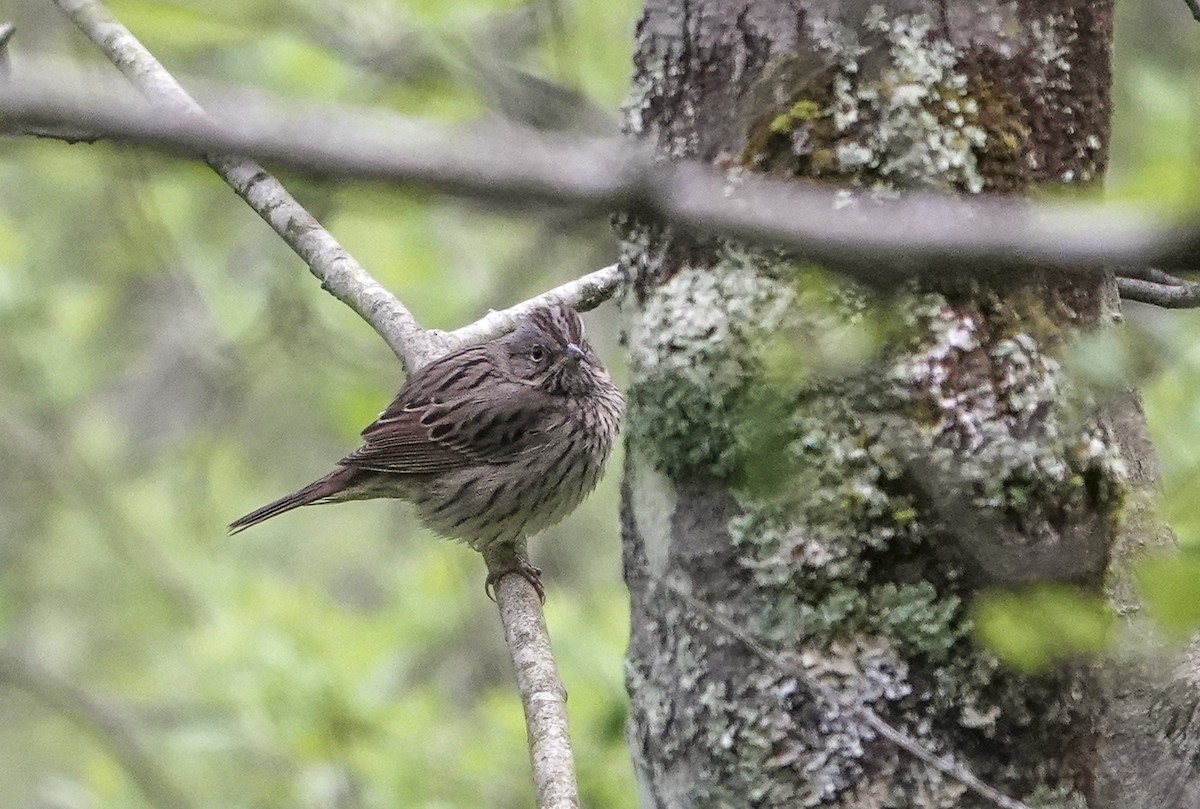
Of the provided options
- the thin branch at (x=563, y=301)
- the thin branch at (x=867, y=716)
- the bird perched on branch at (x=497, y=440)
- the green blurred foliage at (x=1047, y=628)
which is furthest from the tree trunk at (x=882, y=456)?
the bird perched on branch at (x=497, y=440)

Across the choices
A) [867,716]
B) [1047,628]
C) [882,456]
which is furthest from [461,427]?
[1047,628]

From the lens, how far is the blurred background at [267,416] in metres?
5.10

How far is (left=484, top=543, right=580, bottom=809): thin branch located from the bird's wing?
127cm

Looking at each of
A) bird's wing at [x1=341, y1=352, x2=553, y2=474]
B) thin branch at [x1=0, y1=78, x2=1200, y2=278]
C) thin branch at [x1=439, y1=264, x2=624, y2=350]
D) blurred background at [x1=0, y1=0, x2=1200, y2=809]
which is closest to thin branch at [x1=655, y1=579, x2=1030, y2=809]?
blurred background at [x1=0, y1=0, x2=1200, y2=809]

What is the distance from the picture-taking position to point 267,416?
9.42 m

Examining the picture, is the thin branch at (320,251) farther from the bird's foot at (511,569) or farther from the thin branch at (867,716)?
the thin branch at (867,716)

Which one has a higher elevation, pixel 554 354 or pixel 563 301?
pixel 554 354

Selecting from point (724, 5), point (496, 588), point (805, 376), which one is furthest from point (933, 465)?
point (496, 588)

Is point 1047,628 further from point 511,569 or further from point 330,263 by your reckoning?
point 330,263

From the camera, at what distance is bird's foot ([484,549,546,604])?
425cm

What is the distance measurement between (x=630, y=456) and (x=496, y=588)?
5.16 ft

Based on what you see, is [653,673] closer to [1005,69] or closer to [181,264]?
[1005,69]

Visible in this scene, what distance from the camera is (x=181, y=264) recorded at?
22.2 feet

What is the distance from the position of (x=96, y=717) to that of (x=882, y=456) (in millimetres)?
5837
